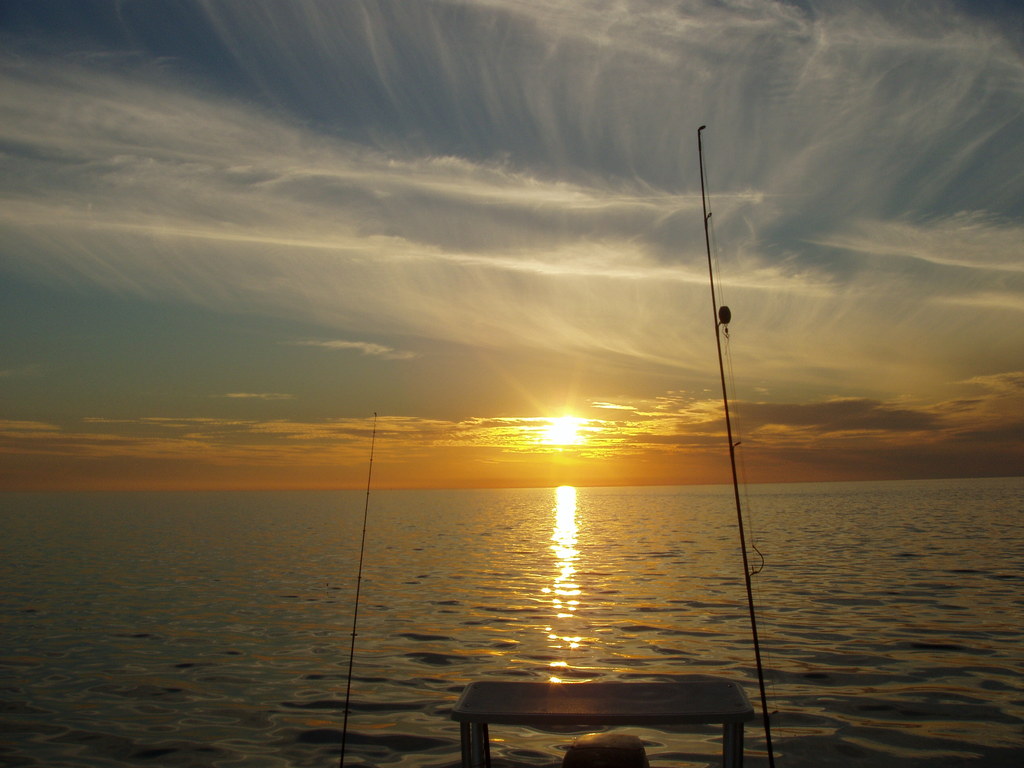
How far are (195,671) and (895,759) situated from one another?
1191 centimetres

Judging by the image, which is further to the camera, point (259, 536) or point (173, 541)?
point (259, 536)

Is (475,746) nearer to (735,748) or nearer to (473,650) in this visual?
A: (735,748)

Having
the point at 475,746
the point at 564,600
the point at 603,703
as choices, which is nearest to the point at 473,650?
the point at 564,600

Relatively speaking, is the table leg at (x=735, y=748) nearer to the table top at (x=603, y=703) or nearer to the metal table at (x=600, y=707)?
the metal table at (x=600, y=707)

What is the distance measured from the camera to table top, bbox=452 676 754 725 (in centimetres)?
579

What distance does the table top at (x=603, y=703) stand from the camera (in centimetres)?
579

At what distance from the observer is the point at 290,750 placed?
32.2 feet

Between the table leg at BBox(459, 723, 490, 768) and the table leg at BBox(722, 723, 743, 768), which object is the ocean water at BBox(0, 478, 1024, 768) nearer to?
the table leg at BBox(459, 723, 490, 768)

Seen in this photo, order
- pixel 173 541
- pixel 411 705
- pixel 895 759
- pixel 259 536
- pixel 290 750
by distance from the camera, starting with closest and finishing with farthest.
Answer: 1. pixel 895 759
2. pixel 290 750
3. pixel 411 705
4. pixel 173 541
5. pixel 259 536

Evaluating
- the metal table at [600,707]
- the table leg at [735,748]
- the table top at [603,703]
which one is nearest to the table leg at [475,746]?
the metal table at [600,707]

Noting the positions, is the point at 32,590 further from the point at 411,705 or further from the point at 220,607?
the point at 411,705

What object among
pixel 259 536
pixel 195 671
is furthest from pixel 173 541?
pixel 195 671

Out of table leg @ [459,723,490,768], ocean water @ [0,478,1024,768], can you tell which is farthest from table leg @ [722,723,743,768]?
A: ocean water @ [0,478,1024,768]

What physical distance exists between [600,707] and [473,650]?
9.87 meters
